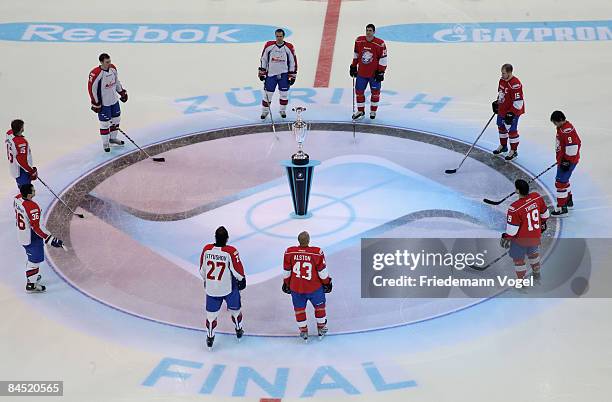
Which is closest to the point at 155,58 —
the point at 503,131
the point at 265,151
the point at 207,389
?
the point at 265,151

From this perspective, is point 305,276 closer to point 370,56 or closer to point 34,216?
point 34,216

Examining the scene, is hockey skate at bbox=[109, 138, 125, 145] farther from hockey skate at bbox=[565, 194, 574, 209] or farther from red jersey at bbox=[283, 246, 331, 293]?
hockey skate at bbox=[565, 194, 574, 209]

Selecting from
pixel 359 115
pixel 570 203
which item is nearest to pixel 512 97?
pixel 570 203

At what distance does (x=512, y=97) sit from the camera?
12.8 m

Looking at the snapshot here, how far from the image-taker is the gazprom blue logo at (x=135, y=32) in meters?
17.7

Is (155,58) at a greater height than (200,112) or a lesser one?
greater

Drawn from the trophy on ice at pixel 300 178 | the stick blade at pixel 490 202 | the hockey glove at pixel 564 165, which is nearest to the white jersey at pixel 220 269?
the trophy on ice at pixel 300 178

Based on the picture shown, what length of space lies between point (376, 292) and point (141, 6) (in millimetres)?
10662

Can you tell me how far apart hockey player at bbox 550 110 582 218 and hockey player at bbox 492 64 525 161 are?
4.77 ft

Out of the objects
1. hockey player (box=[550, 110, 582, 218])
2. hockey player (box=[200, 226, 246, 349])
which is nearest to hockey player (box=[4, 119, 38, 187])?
hockey player (box=[200, 226, 246, 349])

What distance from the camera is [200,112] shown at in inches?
593

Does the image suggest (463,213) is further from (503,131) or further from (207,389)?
(207,389)

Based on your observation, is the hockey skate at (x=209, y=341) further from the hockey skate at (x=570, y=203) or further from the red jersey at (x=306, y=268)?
the hockey skate at (x=570, y=203)

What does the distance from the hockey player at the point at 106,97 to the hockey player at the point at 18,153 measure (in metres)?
1.68
